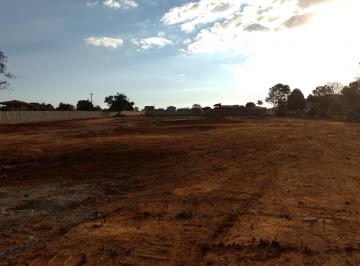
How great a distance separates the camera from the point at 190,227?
790cm

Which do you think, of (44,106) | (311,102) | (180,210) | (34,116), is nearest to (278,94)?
(311,102)

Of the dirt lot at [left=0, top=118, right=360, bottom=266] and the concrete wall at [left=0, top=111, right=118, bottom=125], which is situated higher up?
the concrete wall at [left=0, top=111, right=118, bottom=125]

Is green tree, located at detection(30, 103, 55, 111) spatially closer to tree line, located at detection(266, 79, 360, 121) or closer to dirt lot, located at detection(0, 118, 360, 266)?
tree line, located at detection(266, 79, 360, 121)

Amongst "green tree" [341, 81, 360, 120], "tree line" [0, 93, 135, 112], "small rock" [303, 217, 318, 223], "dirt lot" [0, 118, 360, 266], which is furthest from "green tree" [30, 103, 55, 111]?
"small rock" [303, 217, 318, 223]

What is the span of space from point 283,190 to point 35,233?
233 inches

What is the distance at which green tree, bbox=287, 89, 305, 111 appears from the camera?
123000mm

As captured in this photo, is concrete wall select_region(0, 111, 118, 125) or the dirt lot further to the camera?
concrete wall select_region(0, 111, 118, 125)

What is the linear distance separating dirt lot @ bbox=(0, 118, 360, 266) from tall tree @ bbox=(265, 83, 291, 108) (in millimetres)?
125792

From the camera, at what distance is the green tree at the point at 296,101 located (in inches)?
4843

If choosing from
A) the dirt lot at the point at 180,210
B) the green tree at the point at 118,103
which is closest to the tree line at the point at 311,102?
the green tree at the point at 118,103

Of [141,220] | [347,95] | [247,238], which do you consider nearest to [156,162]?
[141,220]

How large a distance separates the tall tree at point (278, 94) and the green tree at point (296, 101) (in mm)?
11883

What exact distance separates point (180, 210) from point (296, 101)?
119018 millimetres

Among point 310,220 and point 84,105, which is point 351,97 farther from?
point 310,220
